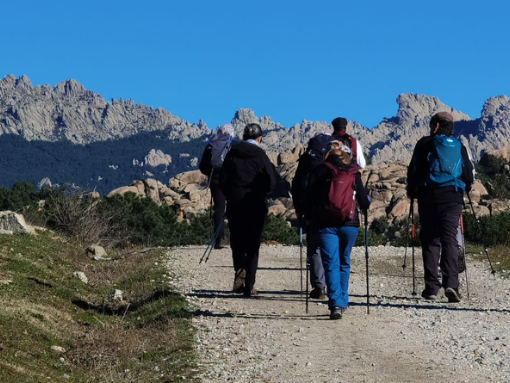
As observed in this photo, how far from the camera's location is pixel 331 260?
10.4 m

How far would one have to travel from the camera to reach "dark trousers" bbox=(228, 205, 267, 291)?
12227 mm

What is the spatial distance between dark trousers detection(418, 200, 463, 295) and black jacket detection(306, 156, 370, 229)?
1519 millimetres

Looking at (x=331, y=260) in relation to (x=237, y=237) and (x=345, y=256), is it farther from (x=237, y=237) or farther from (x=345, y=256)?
(x=237, y=237)

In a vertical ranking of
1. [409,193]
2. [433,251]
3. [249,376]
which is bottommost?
[249,376]

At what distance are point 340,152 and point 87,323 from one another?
4195mm

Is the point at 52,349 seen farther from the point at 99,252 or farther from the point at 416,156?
the point at 99,252

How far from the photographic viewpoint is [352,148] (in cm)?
1166

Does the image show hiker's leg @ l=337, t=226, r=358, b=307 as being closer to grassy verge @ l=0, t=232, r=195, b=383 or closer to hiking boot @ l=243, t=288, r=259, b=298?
grassy verge @ l=0, t=232, r=195, b=383

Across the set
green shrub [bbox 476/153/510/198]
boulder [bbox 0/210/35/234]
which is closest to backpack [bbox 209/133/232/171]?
boulder [bbox 0/210/35/234]

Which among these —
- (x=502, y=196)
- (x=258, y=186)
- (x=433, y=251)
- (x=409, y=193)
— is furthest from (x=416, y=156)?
(x=502, y=196)

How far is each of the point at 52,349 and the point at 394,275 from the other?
8.62 m

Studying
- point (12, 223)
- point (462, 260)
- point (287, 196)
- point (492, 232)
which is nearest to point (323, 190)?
point (462, 260)

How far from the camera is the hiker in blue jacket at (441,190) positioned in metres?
11.6

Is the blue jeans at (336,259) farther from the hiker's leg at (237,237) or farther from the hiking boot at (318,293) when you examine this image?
the hiker's leg at (237,237)
